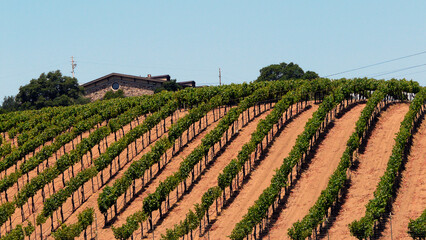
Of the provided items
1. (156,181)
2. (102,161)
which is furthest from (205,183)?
(102,161)

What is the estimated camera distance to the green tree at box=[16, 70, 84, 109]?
123625 millimetres

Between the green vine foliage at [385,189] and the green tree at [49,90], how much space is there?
7588cm

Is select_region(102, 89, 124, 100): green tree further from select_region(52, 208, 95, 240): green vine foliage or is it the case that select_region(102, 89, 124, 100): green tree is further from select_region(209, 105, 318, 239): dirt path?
select_region(52, 208, 95, 240): green vine foliage

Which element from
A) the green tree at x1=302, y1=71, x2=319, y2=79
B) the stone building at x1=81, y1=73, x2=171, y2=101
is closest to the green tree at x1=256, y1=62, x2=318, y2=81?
the green tree at x1=302, y1=71, x2=319, y2=79

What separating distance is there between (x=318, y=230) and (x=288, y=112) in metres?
27.0

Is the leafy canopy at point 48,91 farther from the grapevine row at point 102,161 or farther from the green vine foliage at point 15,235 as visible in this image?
the green vine foliage at point 15,235

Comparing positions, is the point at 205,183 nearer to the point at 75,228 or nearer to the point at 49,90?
the point at 75,228

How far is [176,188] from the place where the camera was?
2379 inches

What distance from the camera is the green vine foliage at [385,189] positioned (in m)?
45.4

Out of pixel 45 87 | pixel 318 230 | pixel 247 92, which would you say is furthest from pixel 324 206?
pixel 45 87

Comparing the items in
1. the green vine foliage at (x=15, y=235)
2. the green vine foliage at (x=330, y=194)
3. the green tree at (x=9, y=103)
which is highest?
the green tree at (x=9, y=103)

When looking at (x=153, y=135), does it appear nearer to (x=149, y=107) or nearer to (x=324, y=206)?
(x=149, y=107)

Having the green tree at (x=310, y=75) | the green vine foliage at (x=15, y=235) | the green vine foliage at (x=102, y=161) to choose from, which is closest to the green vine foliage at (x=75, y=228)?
the green vine foliage at (x=15, y=235)

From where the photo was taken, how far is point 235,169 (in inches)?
2272
